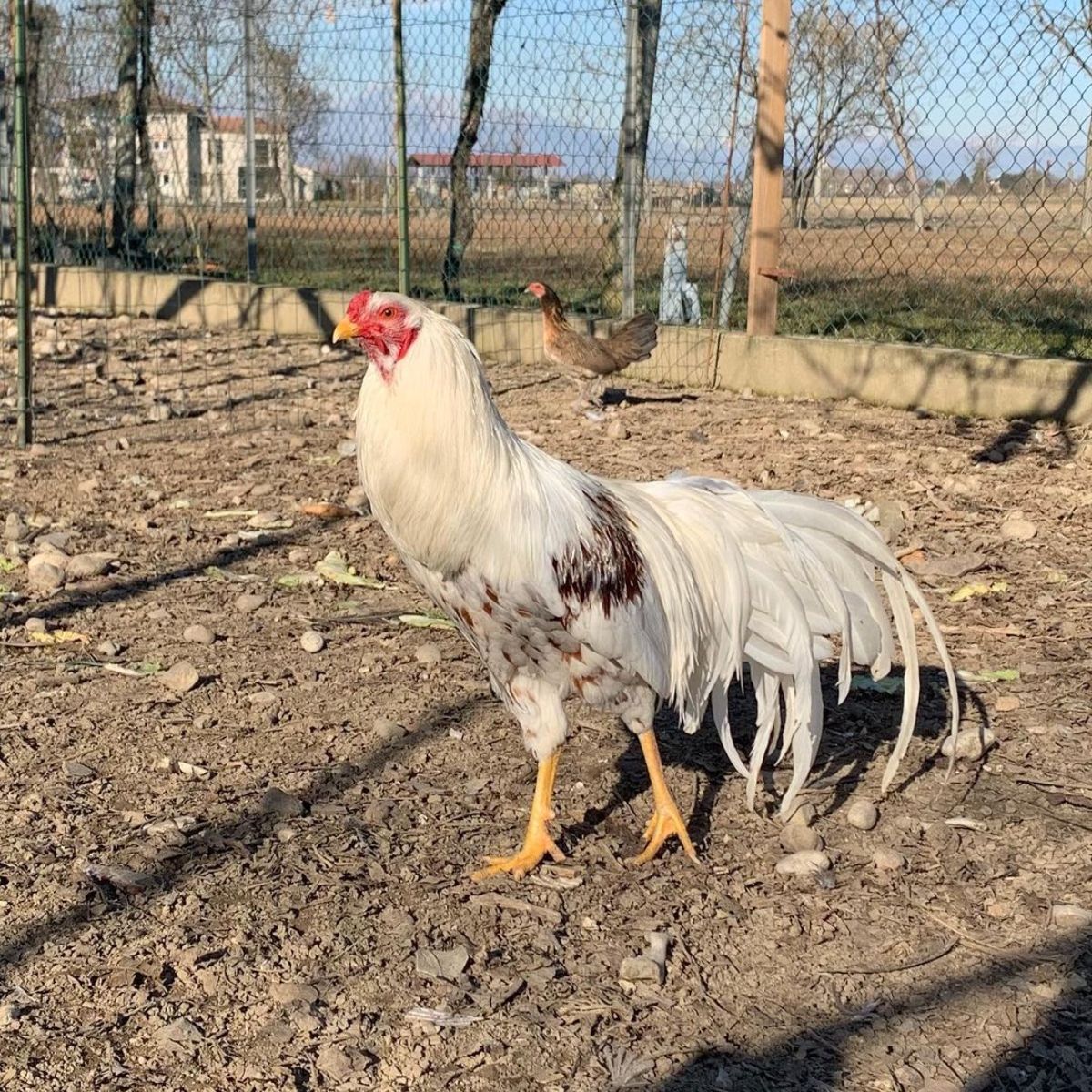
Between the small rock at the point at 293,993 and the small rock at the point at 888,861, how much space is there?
5.04ft

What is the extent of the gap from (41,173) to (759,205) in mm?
8774

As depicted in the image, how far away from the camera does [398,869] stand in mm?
3449

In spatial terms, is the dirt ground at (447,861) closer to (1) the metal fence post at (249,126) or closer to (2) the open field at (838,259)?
(2) the open field at (838,259)

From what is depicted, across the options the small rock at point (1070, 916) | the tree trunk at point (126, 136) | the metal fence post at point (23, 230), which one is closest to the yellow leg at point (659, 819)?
the small rock at point (1070, 916)

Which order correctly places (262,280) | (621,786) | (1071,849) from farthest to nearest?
(262,280)
(621,786)
(1071,849)

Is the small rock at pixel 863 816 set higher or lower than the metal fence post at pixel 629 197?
lower

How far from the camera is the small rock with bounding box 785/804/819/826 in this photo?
3742mm

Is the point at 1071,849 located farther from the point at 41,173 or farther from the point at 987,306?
the point at 41,173

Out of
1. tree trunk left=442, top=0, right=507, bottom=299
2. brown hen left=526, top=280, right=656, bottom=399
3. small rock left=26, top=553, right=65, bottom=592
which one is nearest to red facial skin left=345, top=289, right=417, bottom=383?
small rock left=26, top=553, right=65, bottom=592

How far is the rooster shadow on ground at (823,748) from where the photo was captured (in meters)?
3.94

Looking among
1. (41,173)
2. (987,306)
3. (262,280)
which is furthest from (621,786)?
(41,173)

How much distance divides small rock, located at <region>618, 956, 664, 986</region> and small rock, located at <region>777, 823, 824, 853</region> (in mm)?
735

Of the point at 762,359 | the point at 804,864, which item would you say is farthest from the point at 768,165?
the point at 804,864

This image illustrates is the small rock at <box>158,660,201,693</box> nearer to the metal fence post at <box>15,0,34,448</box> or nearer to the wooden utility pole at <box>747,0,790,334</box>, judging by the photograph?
the metal fence post at <box>15,0,34,448</box>
